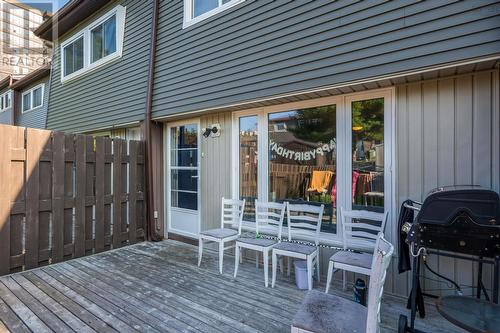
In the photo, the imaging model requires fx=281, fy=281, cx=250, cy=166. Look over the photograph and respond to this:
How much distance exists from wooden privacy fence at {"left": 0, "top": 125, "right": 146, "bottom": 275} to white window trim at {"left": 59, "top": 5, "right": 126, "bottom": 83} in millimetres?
2448

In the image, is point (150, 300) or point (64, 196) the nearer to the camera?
point (150, 300)

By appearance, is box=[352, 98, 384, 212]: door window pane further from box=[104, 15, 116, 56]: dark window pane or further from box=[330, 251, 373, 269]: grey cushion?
box=[104, 15, 116, 56]: dark window pane

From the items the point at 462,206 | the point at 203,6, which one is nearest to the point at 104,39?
the point at 203,6

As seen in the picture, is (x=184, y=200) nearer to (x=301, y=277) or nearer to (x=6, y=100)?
(x=301, y=277)

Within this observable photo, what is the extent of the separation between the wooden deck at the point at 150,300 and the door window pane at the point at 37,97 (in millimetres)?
9745

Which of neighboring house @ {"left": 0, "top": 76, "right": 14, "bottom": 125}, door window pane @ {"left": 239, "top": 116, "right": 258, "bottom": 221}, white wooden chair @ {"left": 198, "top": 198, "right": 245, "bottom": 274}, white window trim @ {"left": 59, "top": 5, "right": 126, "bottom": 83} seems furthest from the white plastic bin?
neighboring house @ {"left": 0, "top": 76, "right": 14, "bottom": 125}

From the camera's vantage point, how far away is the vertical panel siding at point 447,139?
2525mm

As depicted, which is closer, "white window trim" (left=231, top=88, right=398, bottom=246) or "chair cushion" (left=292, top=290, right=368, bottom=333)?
"chair cushion" (left=292, top=290, right=368, bottom=333)

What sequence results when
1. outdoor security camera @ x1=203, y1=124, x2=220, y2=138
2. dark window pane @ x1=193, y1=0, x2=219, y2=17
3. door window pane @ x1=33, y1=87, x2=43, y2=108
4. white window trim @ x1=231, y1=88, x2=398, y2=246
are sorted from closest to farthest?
1. white window trim @ x1=231, y1=88, x2=398, y2=246
2. dark window pane @ x1=193, y1=0, x2=219, y2=17
3. outdoor security camera @ x1=203, y1=124, x2=220, y2=138
4. door window pane @ x1=33, y1=87, x2=43, y2=108

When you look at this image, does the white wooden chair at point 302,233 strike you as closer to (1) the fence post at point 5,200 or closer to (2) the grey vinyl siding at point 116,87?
(1) the fence post at point 5,200

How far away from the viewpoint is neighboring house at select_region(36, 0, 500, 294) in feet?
8.30

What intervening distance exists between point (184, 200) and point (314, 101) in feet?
9.86

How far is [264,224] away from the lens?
12.8ft

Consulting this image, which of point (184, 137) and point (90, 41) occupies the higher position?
point (90, 41)
